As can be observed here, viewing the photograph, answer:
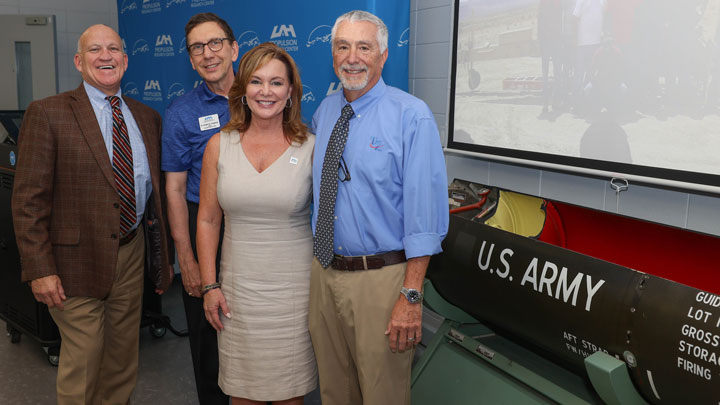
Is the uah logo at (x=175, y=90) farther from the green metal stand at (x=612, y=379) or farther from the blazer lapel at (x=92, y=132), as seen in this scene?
the green metal stand at (x=612, y=379)

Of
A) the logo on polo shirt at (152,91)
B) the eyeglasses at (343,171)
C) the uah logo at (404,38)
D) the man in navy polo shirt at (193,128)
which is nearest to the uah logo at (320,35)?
the uah logo at (404,38)

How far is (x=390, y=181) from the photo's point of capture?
1711mm

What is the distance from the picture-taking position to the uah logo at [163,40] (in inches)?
178

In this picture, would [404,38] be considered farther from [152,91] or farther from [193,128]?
[152,91]

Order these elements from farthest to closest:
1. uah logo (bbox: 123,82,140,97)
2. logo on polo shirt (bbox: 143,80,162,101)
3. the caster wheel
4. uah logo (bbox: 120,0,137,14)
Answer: uah logo (bbox: 123,82,140,97)
uah logo (bbox: 120,0,137,14)
logo on polo shirt (bbox: 143,80,162,101)
the caster wheel

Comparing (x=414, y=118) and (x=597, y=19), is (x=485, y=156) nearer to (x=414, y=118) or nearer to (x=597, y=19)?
(x=597, y=19)

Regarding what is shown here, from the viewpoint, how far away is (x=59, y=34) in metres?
5.36

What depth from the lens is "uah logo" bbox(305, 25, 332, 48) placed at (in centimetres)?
302

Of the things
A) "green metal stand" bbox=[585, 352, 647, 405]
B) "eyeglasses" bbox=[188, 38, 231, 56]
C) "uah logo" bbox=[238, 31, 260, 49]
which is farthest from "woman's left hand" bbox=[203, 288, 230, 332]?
"uah logo" bbox=[238, 31, 260, 49]

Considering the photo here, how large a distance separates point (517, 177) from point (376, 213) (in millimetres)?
976

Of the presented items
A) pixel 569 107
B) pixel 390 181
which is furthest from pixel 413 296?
pixel 569 107

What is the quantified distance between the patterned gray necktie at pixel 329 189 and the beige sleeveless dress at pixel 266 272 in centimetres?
10

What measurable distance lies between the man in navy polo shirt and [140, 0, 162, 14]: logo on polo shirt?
273cm

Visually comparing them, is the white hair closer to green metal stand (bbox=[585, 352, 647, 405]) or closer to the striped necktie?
the striped necktie
